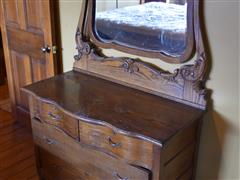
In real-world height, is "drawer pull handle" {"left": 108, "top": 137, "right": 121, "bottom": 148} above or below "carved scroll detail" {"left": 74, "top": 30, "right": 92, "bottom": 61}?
below

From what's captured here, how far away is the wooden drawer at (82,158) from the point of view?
1.53 m

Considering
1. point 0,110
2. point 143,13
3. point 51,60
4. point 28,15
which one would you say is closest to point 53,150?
point 51,60

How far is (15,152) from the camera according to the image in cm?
263

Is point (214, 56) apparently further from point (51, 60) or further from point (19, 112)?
point (19, 112)

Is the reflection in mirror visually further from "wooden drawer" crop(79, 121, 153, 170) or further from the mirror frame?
"wooden drawer" crop(79, 121, 153, 170)

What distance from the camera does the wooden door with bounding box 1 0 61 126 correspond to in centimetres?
227

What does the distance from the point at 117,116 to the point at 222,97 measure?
0.54 metres

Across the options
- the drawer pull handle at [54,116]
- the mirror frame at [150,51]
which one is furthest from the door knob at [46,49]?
the drawer pull handle at [54,116]

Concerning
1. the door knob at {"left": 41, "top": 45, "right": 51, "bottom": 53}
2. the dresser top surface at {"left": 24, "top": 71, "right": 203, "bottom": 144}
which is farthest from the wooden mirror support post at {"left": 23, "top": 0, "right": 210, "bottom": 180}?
the door knob at {"left": 41, "top": 45, "right": 51, "bottom": 53}

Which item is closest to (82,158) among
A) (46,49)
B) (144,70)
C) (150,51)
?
(144,70)

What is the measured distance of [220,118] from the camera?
5.30 feet

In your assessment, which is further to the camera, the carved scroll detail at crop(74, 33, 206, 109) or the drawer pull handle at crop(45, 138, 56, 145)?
the drawer pull handle at crop(45, 138, 56, 145)

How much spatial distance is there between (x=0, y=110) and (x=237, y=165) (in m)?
2.61

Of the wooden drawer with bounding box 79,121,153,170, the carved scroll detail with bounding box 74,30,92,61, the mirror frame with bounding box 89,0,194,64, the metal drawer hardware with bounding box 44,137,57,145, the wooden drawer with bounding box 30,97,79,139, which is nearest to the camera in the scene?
the wooden drawer with bounding box 79,121,153,170
